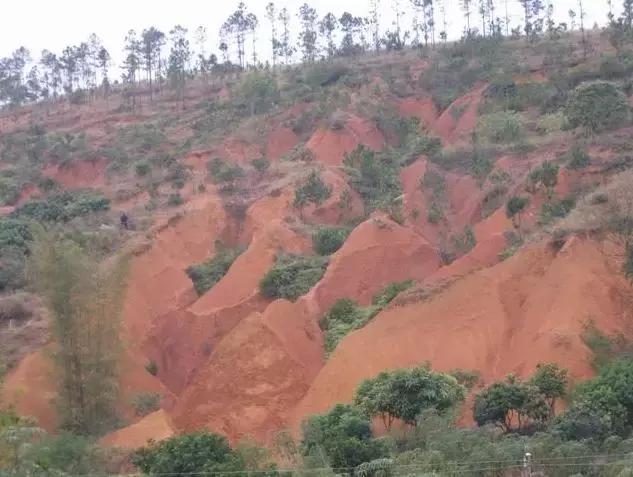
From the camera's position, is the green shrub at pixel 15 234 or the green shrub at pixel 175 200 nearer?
the green shrub at pixel 15 234

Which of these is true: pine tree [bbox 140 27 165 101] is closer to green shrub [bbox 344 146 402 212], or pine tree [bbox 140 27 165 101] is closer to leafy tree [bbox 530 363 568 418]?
green shrub [bbox 344 146 402 212]

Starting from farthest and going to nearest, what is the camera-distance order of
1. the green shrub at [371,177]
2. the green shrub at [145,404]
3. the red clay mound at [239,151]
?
the red clay mound at [239,151] < the green shrub at [371,177] < the green shrub at [145,404]

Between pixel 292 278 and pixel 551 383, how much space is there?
11.6 metres

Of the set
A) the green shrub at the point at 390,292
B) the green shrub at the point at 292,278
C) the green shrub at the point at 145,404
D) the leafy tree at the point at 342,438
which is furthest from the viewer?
the green shrub at the point at 292,278

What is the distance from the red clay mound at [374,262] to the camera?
97.7 ft

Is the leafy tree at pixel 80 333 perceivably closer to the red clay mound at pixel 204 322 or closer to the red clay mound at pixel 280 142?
the red clay mound at pixel 204 322

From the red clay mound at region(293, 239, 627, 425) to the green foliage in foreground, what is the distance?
1.22 metres

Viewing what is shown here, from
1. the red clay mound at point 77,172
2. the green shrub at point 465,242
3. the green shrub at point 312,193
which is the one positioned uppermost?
the red clay mound at point 77,172

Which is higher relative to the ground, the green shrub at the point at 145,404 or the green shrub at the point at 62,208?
the green shrub at the point at 62,208

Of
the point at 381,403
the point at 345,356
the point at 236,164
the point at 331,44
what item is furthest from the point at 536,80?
the point at 381,403

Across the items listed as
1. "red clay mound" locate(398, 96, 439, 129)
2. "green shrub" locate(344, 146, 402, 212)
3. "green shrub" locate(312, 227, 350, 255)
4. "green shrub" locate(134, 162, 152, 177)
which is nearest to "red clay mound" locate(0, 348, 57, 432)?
"green shrub" locate(312, 227, 350, 255)

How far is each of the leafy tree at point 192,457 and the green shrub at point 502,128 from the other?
23368 millimetres

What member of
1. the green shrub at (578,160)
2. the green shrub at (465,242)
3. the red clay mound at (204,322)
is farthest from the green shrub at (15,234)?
the green shrub at (578,160)

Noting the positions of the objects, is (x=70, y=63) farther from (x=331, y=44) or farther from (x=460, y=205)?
(x=460, y=205)
